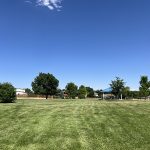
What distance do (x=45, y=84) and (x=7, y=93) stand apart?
83093 millimetres

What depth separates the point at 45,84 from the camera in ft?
431

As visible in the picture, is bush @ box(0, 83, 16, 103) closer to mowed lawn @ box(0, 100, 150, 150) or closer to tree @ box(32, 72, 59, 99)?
mowed lawn @ box(0, 100, 150, 150)

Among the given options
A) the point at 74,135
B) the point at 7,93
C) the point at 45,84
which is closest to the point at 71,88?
the point at 45,84

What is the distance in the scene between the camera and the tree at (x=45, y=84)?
13112cm

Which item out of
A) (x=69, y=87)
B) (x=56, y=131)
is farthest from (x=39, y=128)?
(x=69, y=87)

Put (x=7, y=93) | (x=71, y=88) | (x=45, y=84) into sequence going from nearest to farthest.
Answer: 1. (x=7, y=93)
2. (x=71, y=88)
3. (x=45, y=84)

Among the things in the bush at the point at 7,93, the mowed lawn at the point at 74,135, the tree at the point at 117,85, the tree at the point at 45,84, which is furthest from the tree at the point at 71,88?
the mowed lawn at the point at 74,135

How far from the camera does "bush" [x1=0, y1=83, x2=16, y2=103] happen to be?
4800cm

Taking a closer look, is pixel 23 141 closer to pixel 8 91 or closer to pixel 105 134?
pixel 105 134

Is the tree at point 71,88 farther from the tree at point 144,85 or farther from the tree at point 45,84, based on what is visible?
the tree at point 144,85

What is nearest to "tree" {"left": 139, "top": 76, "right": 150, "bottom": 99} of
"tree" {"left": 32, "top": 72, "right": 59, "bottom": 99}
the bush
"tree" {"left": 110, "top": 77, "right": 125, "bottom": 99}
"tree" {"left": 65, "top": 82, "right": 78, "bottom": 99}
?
"tree" {"left": 110, "top": 77, "right": 125, "bottom": 99}

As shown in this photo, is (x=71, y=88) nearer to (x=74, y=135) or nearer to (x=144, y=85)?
(x=144, y=85)

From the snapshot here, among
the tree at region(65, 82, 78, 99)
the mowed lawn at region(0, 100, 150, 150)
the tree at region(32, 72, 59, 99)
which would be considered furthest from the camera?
the tree at region(32, 72, 59, 99)

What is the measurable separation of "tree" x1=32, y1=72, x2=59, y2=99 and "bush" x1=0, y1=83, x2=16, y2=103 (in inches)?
3172
